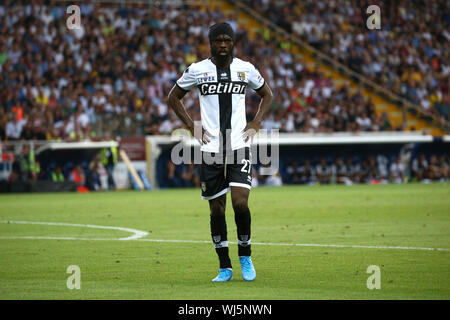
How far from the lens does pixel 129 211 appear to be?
19156 millimetres

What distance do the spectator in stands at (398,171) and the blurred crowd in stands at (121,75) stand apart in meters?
1.99

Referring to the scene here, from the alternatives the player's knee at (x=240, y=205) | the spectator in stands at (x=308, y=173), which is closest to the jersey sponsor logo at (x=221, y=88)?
the player's knee at (x=240, y=205)

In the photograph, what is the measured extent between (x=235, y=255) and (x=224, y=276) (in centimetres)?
218

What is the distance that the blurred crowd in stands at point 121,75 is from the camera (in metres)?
30.8

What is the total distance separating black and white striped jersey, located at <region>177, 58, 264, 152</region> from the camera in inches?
336

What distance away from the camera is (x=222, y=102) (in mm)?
8539

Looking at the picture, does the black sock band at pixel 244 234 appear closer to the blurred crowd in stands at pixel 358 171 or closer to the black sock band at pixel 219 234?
the black sock band at pixel 219 234

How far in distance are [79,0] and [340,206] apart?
20633 millimetres

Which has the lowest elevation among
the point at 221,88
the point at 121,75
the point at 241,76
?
the point at 221,88

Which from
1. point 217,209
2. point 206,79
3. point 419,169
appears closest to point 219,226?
point 217,209

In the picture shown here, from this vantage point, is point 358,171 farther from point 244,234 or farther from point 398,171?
point 244,234

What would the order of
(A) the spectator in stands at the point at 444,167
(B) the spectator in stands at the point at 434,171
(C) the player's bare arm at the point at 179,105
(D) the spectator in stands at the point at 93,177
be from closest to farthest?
(C) the player's bare arm at the point at 179,105, (D) the spectator in stands at the point at 93,177, (B) the spectator in stands at the point at 434,171, (A) the spectator in stands at the point at 444,167

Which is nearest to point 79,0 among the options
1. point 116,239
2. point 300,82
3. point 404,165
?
point 300,82

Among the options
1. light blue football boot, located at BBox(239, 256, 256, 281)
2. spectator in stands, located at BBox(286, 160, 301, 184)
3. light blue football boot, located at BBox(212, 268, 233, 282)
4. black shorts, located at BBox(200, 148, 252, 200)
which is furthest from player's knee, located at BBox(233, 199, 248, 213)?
spectator in stands, located at BBox(286, 160, 301, 184)
